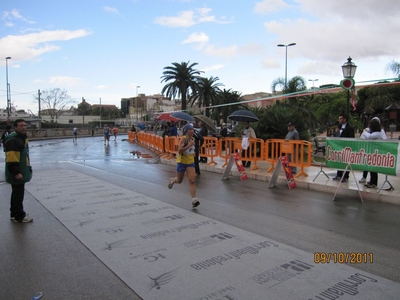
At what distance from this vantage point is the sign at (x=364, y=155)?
805 centimetres

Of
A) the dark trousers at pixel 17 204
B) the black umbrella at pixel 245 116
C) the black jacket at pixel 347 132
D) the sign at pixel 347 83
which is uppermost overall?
the sign at pixel 347 83

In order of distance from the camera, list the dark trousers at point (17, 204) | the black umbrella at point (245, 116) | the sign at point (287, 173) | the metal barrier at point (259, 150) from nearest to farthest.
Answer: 1. the dark trousers at point (17, 204)
2. the sign at point (287, 173)
3. the metal barrier at point (259, 150)
4. the black umbrella at point (245, 116)

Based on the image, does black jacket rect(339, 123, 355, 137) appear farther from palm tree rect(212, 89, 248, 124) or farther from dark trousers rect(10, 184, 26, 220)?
palm tree rect(212, 89, 248, 124)

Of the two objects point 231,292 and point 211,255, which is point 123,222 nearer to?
point 211,255

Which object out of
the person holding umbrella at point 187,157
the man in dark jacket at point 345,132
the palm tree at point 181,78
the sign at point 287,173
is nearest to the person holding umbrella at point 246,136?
the sign at point 287,173

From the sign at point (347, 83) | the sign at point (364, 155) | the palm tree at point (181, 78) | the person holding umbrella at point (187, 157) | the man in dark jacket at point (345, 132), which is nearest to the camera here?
the person holding umbrella at point (187, 157)

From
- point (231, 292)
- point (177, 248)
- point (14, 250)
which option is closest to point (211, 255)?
point (177, 248)

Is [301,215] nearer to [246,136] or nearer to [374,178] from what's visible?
[374,178]

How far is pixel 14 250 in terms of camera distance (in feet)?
16.2
